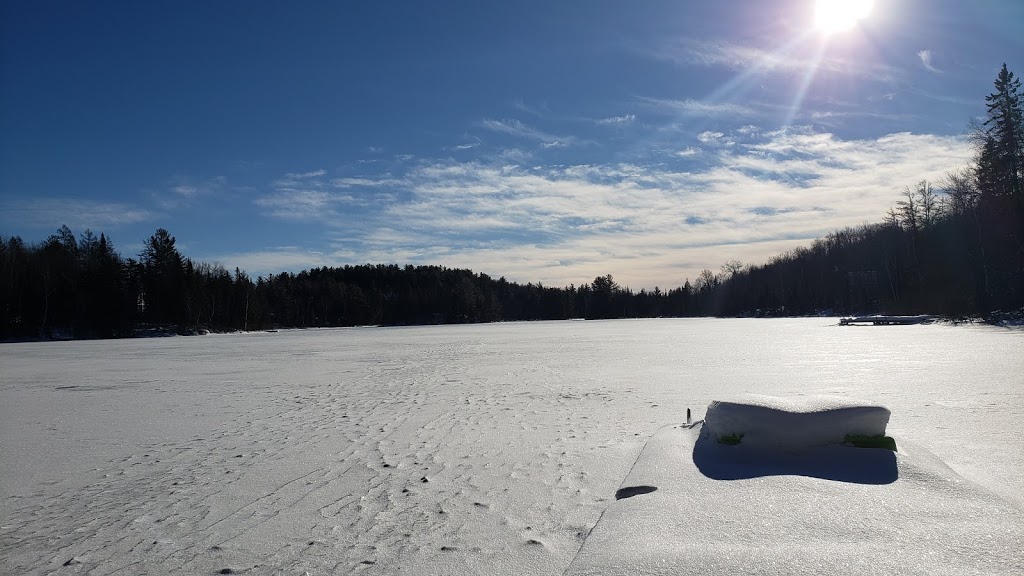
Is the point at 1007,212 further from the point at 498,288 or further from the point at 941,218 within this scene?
the point at 498,288

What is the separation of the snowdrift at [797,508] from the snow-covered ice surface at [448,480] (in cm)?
Result: 2

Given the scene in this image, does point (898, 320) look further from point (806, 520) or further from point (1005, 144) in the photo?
point (806, 520)

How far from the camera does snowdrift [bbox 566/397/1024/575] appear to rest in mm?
2715

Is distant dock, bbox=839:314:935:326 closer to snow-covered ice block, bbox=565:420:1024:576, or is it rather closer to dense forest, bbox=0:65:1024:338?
dense forest, bbox=0:65:1024:338

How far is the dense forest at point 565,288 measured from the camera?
3544cm

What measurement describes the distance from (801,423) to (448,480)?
3062 millimetres

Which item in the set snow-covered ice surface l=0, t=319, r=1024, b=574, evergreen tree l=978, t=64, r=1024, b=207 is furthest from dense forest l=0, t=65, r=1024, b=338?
snow-covered ice surface l=0, t=319, r=1024, b=574

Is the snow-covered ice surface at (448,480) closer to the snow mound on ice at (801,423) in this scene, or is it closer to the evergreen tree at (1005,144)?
the snow mound on ice at (801,423)

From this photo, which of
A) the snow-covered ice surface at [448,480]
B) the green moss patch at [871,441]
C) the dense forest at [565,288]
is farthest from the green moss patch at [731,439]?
the dense forest at [565,288]

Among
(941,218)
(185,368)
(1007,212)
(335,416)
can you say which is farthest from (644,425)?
(941,218)

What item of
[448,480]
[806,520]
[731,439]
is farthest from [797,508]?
[448,480]

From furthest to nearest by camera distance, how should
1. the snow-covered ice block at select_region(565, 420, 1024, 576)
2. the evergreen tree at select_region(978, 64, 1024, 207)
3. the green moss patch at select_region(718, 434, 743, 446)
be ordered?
the evergreen tree at select_region(978, 64, 1024, 207) < the green moss patch at select_region(718, 434, 743, 446) < the snow-covered ice block at select_region(565, 420, 1024, 576)

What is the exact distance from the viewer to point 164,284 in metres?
65.2

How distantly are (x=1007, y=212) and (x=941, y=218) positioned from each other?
684 inches
